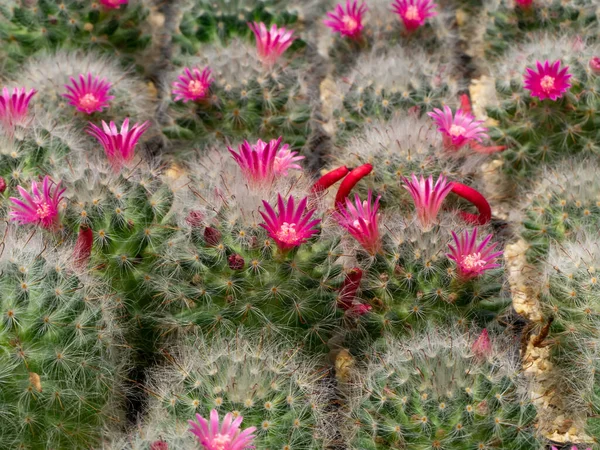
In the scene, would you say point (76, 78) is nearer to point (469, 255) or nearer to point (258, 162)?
point (258, 162)

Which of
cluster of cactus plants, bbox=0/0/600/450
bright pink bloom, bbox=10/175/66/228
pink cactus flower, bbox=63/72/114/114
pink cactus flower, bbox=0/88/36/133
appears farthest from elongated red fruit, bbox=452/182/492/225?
pink cactus flower, bbox=0/88/36/133

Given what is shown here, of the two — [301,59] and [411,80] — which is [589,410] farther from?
[301,59]

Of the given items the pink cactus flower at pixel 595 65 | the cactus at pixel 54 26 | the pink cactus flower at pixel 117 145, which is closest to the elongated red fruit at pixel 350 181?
the pink cactus flower at pixel 117 145

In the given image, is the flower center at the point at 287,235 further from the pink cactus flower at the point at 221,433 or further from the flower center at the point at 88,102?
the flower center at the point at 88,102

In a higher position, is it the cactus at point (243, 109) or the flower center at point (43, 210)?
the flower center at point (43, 210)

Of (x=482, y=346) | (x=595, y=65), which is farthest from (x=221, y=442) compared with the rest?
(x=595, y=65)

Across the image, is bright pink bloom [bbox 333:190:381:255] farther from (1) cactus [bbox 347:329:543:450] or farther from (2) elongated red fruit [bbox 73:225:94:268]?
(2) elongated red fruit [bbox 73:225:94:268]
